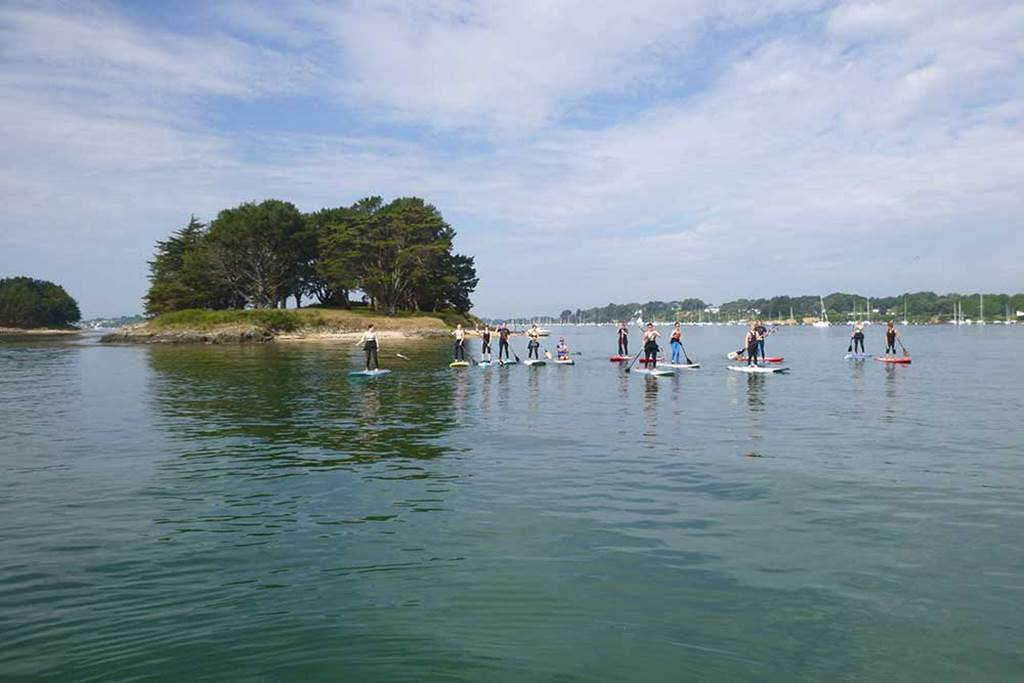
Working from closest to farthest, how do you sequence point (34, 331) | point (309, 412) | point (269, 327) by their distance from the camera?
point (309, 412), point (269, 327), point (34, 331)

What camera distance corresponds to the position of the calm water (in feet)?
21.1

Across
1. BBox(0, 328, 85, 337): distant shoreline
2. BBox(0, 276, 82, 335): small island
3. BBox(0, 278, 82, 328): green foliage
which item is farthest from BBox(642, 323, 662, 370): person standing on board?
BBox(0, 278, 82, 328): green foliage

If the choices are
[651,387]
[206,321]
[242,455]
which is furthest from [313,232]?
[242,455]

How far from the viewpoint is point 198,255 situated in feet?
332

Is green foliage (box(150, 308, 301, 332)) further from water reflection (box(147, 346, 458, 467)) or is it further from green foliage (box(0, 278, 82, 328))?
green foliage (box(0, 278, 82, 328))

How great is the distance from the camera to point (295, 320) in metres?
98.2

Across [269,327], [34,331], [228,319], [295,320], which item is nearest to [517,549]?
[269,327]

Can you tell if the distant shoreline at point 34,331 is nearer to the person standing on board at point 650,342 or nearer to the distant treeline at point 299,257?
the distant treeline at point 299,257

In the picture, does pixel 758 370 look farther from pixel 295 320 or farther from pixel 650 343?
pixel 295 320

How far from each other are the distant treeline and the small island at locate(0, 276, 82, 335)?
227ft

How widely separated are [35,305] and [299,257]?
315 ft

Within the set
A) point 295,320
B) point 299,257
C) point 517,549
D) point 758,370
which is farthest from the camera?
point 299,257

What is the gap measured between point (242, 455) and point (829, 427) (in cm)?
1506

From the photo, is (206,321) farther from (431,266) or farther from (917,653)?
(917,653)
